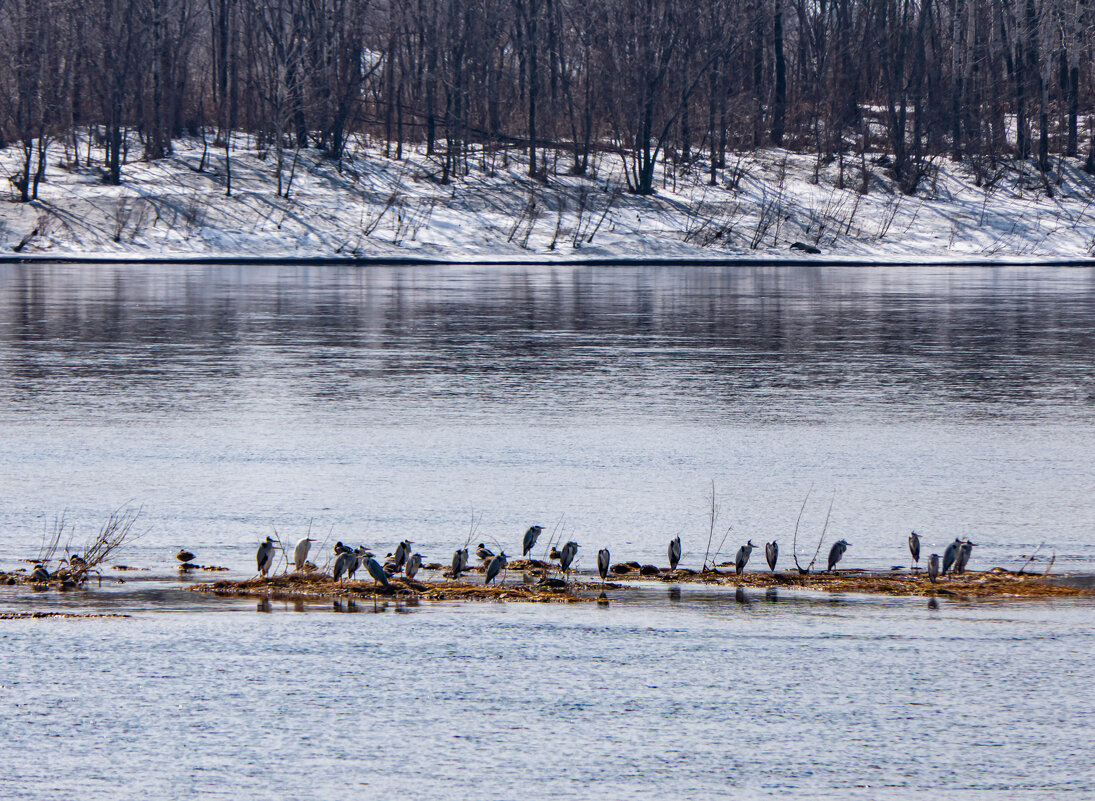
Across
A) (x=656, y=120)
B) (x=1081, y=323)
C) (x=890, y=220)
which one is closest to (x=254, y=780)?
(x=1081, y=323)

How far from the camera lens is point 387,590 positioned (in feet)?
25.2

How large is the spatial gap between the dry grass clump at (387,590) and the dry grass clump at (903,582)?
29.4 inches

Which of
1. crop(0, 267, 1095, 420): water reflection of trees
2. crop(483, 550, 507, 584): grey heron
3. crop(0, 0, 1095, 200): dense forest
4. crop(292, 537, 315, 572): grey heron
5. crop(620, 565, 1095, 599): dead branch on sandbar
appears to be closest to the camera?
crop(483, 550, 507, 584): grey heron

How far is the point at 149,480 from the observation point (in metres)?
10.5

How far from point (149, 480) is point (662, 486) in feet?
12.2

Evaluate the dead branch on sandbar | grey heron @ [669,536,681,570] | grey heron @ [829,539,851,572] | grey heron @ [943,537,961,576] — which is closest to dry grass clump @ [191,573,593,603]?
grey heron @ [669,536,681,570]

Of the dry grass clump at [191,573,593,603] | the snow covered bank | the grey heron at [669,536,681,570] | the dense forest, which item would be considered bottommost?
the dry grass clump at [191,573,593,603]

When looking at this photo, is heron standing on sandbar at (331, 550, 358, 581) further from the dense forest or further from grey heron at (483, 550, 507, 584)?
the dense forest

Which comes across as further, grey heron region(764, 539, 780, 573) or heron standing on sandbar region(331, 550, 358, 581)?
grey heron region(764, 539, 780, 573)

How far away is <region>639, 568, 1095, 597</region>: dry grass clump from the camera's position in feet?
25.3

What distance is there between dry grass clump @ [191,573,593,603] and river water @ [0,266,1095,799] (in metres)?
0.23

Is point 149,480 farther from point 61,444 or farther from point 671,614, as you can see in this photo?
point 671,614

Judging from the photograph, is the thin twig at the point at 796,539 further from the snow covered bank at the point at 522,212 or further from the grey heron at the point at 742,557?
the snow covered bank at the point at 522,212

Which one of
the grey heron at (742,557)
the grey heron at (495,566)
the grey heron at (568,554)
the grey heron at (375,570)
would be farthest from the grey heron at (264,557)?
the grey heron at (742,557)
